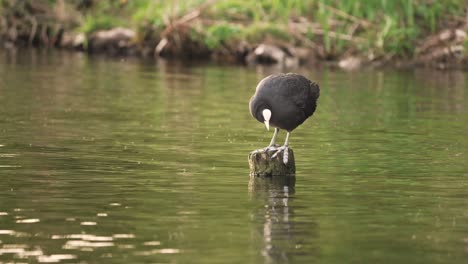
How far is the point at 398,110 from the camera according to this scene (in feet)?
86.4

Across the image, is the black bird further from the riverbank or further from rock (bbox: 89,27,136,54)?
rock (bbox: 89,27,136,54)

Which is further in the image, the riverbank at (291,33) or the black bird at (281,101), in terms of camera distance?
the riverbank at (291,33)

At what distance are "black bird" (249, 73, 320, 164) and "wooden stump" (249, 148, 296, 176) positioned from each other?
0.06 metres

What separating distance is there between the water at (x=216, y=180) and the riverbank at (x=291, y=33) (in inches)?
432

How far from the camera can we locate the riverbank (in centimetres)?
4084

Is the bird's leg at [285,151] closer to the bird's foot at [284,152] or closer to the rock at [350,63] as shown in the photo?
the bird's foot at [284,152]

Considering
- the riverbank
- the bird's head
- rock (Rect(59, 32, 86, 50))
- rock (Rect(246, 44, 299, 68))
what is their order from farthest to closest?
rock (Rect(59, 32, 86, 50)), rock (Rect(246, 44, 299, 68)), the riverbank, the bird's head

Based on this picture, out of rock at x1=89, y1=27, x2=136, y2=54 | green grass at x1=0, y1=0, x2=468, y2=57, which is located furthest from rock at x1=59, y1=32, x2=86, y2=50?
green grass at x1=0, y1=0, x2=468, y2=57

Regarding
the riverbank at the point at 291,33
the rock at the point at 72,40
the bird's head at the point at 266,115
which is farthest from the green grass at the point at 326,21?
the bird's head at the point at 266,115

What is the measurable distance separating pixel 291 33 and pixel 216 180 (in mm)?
26292

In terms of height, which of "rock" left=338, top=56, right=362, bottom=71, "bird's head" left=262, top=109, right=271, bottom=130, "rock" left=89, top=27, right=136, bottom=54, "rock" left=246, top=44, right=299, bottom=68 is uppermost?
"rock" left=89, top=27, right=136, bottom=54

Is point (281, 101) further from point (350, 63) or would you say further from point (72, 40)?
point (72, 40)

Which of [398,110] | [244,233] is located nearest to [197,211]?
[244,233]

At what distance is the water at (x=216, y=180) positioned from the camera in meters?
11.5
